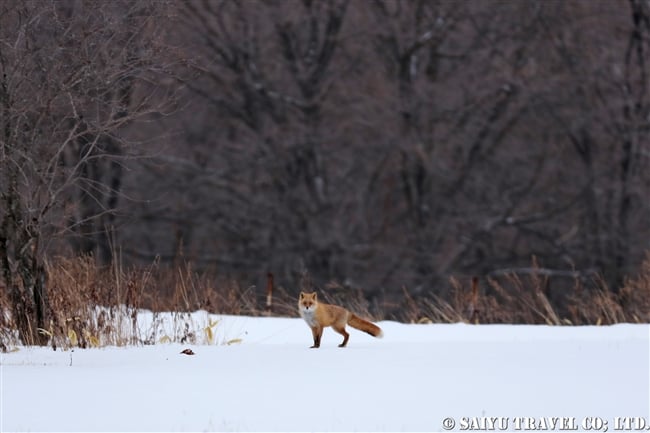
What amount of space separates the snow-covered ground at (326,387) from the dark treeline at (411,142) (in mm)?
→ 17130

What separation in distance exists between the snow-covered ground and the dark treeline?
56.2 ft

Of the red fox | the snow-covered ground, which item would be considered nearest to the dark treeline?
the red fox

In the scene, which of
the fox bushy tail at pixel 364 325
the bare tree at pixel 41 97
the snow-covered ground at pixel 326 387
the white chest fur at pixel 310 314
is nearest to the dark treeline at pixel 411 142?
the bare tree at pixel 41 97

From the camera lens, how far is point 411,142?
94.0ft

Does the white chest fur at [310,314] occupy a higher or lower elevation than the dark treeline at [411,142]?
higher

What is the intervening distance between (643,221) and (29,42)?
21.0 metres

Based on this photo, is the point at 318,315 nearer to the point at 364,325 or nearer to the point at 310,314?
the point at 310,314

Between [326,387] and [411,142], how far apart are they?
20470mm

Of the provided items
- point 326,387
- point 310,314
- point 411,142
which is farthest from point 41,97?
point 411,142

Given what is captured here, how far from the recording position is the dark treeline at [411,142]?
28.3 metres

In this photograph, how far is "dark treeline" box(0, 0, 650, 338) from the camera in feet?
92.9

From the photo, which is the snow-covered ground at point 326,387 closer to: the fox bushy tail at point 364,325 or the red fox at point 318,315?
the fox bushy tail at point 364,325

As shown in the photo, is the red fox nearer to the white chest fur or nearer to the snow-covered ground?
the white chest fur

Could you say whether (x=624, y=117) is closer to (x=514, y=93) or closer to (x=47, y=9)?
(x=514, y=93)
